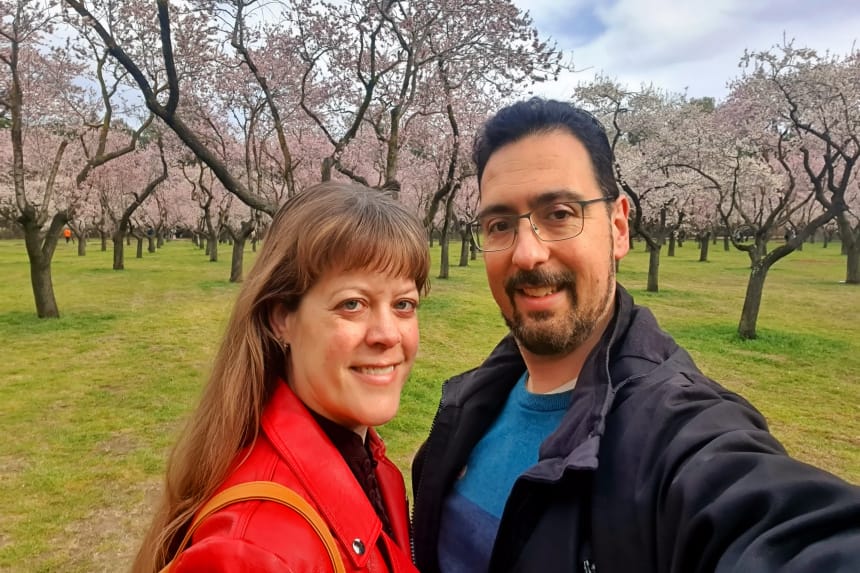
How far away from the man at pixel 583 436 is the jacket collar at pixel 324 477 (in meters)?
0.37

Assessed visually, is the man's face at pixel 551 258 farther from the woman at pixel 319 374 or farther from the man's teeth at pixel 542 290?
the woman at pixel 319 374

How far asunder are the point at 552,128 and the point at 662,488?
1180mm

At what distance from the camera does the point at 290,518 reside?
3.96 feet

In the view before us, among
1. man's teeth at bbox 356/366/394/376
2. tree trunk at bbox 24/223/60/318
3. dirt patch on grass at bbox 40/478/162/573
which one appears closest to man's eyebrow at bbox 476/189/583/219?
man's teeth at bbox 356/366/394/376

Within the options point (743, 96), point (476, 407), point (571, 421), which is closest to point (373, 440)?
point (476, 407)

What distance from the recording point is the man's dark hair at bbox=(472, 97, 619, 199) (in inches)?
72.6

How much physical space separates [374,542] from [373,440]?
52 cm

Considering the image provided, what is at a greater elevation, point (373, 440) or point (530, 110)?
point (530, 110)

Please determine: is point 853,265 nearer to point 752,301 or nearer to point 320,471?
point 752,301

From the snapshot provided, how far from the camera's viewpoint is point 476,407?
199 centimetres

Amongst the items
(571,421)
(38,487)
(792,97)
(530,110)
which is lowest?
(38,487)

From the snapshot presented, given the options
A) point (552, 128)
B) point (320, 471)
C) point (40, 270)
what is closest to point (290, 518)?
point (320, 471)

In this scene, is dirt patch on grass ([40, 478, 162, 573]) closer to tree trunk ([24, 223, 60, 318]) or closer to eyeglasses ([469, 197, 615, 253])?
eyeglasses ([469, 197, 615, 253])

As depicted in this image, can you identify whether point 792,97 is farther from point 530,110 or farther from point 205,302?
point 205,302
